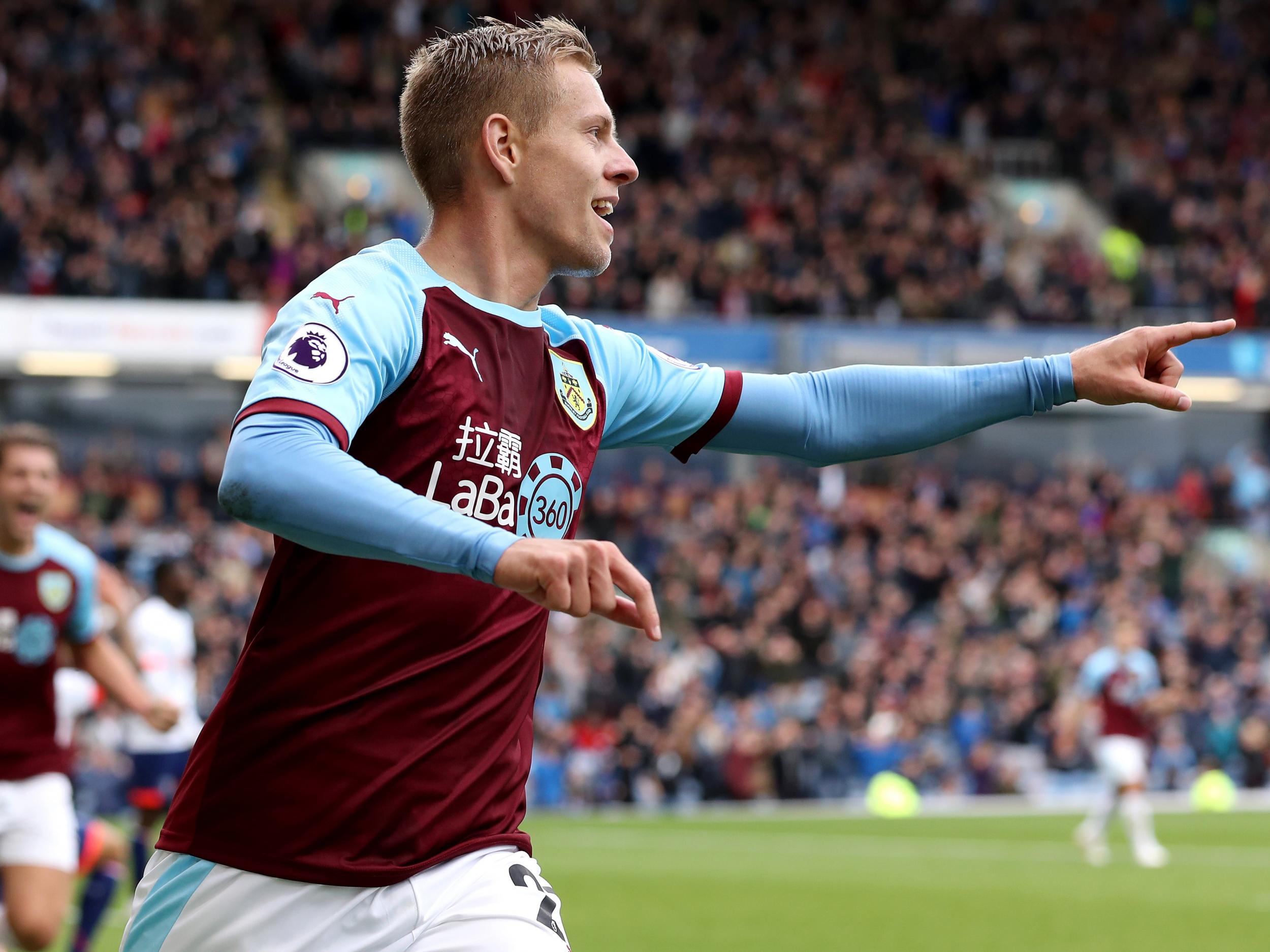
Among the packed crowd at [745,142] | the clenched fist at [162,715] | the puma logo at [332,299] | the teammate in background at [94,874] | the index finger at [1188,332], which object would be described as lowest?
the teammate in background at [94,874]

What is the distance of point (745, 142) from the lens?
32.1 m

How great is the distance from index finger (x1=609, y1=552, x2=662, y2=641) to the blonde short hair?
104cm

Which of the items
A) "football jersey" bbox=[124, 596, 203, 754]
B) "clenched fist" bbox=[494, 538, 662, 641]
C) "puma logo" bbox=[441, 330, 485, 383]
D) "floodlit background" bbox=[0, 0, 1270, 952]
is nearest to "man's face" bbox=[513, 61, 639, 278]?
"puma logo" bbox=[441, 330, 485, 383]

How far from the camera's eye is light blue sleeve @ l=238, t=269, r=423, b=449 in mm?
2611

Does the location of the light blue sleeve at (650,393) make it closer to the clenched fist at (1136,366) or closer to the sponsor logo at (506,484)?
the sponsor logo at (506,484)

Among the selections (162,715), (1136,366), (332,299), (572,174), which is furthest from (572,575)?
(162,715)

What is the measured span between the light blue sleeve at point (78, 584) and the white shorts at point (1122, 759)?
11.9 metres

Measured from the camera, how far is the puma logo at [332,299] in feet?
9.14

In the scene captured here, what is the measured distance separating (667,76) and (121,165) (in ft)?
34.9

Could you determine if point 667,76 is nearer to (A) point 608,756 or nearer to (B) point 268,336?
A: (A) point 608,756

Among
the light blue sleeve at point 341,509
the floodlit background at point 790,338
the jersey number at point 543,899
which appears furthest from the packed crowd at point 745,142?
the light blue sleeve at point 341,509

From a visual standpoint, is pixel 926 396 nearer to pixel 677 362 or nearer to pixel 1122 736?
pixel 677 362

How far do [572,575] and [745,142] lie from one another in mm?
30468

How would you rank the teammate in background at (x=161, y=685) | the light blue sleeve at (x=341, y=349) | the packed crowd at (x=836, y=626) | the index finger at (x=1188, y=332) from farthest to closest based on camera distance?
the packed crowd at (x=836, y=626), the teammate in background at (x=161, y=685), the index finger at (x=1188, y=332), the light blue sleeve at (x=341, y=349)
